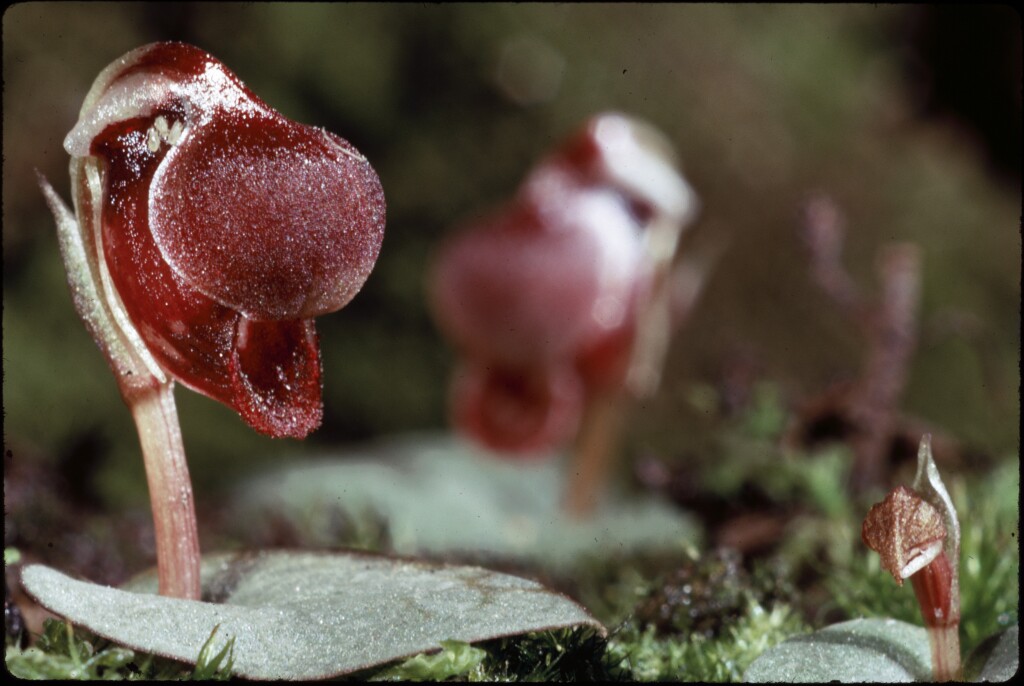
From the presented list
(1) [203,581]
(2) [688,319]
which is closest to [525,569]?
(1) [203,581]

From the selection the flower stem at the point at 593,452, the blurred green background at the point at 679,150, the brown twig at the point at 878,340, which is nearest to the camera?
the brown twig at the point at 878,340

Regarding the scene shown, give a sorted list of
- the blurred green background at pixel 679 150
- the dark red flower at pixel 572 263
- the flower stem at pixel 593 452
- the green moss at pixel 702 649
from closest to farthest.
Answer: the green moss at pixel 702 649, the dark red flower at pixel 572 263, the flower stem at pixel 593 452, the blurred green background at pixel 679 150

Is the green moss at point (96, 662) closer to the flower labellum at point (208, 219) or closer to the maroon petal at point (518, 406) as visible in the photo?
the flower labellum at point (208, 219)

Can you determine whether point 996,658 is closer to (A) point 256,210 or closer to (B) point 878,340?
(A) point 256,210

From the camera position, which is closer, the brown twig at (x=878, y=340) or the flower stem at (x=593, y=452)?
the brown twig at (x=878, y=340)

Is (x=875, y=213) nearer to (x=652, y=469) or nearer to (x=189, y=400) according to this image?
(x=652, y=469)

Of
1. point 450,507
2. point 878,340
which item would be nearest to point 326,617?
point 878,340

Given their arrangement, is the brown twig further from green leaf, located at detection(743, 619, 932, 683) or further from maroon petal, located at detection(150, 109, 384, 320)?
maroon petal, located at detection(150, 109, 384, 320)

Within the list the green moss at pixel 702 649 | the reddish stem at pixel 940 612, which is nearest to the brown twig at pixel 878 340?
the green moss at pixel 702 649
